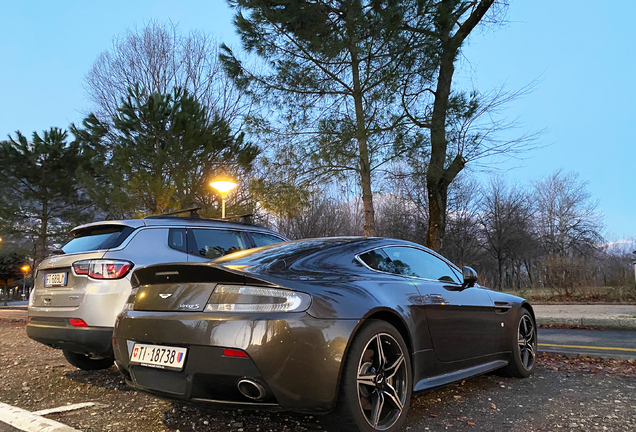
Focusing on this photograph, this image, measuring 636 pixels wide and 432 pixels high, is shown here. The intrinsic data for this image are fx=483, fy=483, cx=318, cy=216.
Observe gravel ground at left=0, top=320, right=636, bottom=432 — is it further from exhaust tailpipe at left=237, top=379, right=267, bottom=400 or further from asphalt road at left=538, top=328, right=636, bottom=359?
asphalt road at left=538, top=328, right=636, bottom=359

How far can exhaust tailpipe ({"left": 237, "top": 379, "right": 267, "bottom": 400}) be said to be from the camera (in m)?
2.49

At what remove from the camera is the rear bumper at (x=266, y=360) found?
97.9 inches

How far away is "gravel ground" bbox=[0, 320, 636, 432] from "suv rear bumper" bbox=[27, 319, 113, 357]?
356mm

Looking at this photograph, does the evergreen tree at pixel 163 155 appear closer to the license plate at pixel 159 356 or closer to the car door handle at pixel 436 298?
the car door handle at pixel 436 298

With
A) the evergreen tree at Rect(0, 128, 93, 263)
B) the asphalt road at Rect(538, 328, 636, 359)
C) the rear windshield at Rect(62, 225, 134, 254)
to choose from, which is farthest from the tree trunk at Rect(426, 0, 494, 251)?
the evergreen tree at Rect(0, 128, 93, 263)

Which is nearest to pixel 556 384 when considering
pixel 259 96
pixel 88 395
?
pixel 88 395

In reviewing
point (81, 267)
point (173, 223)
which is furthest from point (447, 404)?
point (81, 267)

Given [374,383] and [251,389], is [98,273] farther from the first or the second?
[374,383]

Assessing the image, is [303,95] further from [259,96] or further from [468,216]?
[468,216]

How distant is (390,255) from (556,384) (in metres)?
2.05

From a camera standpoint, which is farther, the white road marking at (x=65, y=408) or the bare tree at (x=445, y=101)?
the bare tree at (x=445, y=101)

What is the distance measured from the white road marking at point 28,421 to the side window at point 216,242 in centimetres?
225

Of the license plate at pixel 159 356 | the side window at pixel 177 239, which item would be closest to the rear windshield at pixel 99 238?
the side window at pixel 177 239

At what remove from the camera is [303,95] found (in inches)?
488
